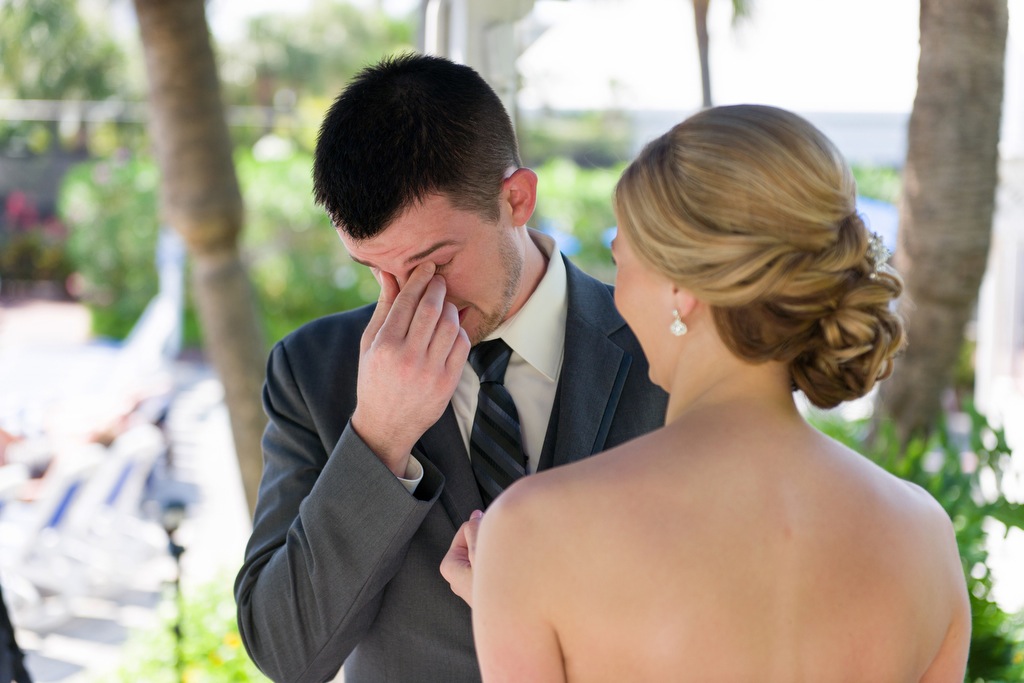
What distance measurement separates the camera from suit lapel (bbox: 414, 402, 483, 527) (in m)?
1.94

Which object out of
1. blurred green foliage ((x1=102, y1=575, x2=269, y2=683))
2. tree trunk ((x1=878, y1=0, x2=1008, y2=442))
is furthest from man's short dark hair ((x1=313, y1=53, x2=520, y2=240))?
blurred green foliage ((x1=102, y1=575, x2=269, y2=683))

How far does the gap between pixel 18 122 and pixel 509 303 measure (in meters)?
23.7

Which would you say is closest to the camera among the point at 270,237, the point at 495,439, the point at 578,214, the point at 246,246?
the point at 495,439

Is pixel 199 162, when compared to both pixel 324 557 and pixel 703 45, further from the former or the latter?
pixel 703 45

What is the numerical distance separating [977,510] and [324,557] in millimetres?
3033

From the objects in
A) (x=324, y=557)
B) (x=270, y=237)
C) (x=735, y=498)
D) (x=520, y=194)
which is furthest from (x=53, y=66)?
(x=735, y=498)

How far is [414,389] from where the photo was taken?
1.73 meters

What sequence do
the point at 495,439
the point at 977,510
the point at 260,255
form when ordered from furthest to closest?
1. the point at 260,255
2. the point at 977,510
3. the point at 495,439

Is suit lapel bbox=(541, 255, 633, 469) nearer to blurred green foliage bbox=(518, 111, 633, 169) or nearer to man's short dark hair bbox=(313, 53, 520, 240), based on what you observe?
man's short dark hair bbox=(313, 53, 520, 240)

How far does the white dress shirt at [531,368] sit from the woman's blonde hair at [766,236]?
729 mm

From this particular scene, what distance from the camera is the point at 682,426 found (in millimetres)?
1310

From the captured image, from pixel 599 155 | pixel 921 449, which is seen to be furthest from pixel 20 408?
pixel 599 155

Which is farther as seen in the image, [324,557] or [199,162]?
[199,162]

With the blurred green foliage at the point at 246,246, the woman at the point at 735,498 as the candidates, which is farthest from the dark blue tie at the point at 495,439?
the blurred green foliage at the point at 246,246
